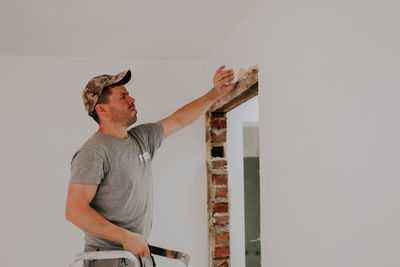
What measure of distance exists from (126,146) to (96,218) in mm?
442

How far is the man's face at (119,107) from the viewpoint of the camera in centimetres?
180

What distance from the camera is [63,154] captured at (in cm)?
230

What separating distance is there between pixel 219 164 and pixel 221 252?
646 mm

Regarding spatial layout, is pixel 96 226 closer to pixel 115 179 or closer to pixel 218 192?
pixel 115 179

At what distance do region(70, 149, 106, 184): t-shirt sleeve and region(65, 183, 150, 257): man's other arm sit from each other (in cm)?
3

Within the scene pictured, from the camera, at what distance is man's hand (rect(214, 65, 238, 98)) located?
5.84ft

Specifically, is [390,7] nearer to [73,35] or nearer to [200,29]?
[200,29]

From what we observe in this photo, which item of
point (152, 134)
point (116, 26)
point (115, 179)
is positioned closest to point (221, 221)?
point (152, 134)

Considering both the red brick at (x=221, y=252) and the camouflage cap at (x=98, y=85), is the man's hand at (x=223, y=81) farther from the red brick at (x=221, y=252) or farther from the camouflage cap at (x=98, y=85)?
the red brick at (x=221, y=252)

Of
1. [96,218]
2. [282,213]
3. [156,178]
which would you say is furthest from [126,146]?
[282,213]

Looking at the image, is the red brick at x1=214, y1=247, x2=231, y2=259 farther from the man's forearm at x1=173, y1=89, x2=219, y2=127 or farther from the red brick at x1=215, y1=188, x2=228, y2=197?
the man's forearm at x1=173, y1=89, x2=219, y2=127

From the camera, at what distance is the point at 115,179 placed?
1687mm

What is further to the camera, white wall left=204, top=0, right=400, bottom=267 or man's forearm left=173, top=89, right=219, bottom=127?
man's forearm left=173, top=89, right=219, bottom=127

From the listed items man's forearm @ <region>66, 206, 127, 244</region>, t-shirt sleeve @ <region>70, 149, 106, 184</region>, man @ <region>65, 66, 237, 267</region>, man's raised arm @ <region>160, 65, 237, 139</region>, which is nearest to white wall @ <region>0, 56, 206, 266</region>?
man's raised arm @ <region>160, 65, 237, 139</region>
